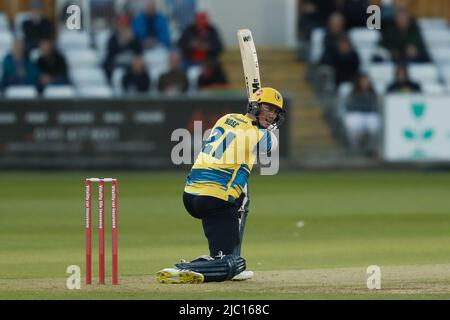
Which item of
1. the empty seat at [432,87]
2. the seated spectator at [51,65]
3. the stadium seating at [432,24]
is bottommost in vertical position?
the empty seat at [432,87]

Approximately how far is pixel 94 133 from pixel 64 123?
58 cm

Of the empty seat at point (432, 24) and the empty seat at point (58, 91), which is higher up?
the empty seat at point (432, 24)

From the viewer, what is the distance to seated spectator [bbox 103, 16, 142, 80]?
2670 centimetres

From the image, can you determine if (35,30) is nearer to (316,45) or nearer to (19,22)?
(19,22)

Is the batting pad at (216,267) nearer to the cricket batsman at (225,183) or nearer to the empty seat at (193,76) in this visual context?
the cricket batsman at (225,183)

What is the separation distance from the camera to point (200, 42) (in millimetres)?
27109

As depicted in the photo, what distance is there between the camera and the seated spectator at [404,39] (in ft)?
91.1

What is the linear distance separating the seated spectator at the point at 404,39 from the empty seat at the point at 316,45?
1.36 m

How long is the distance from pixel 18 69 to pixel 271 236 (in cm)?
1093

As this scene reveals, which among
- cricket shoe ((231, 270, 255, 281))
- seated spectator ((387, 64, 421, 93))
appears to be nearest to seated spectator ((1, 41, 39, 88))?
seated spectator ((387, 64, 421, 93))

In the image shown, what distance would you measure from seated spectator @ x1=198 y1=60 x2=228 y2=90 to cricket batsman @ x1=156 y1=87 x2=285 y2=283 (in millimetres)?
14381

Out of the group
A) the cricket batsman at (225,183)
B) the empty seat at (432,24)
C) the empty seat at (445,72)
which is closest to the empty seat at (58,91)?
the empty seat at (445,72)

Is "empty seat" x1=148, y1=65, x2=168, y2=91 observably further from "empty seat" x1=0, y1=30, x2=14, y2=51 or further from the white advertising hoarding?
the white advertising hoarding
